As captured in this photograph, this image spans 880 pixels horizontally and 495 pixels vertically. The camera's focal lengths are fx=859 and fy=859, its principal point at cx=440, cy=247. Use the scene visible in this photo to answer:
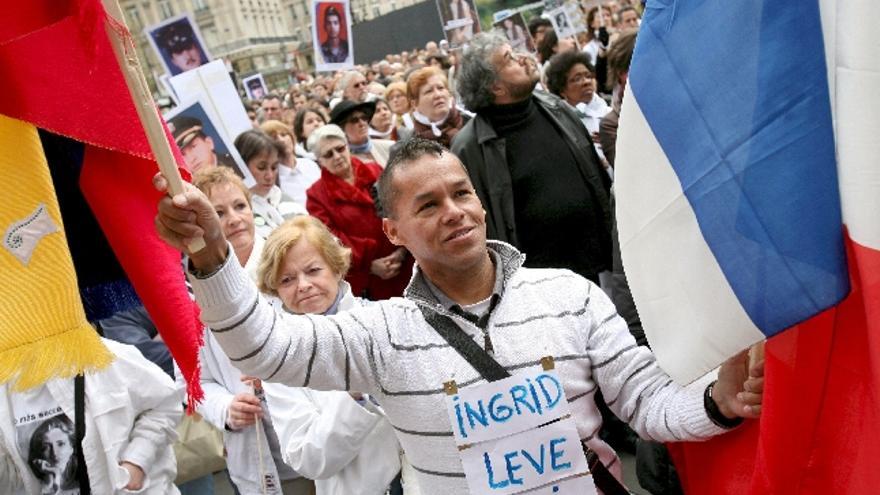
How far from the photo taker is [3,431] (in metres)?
2.94

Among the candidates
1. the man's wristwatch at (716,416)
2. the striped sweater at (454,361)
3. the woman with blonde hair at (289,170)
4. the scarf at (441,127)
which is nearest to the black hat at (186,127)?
the woman with blonde hair at (289,170)

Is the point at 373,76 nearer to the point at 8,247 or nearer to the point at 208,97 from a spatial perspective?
the point at 208,97

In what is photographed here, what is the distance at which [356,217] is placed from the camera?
488 centimetres

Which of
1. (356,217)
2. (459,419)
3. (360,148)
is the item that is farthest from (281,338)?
(360,148)

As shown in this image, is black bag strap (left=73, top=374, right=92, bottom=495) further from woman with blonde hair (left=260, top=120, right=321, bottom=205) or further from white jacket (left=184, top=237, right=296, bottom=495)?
woman with blonde hair (left=260, top=120, right=321, bottom=205)

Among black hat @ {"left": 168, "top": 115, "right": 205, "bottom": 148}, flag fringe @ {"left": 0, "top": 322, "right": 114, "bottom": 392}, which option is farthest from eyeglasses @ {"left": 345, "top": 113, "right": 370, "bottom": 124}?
flag fringe @ {"left": 0, "top": 322, "right": 114, "bottom": 392}

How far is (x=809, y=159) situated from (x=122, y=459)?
8.63 feet

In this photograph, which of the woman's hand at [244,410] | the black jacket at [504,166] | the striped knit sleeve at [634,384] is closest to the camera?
the striped knit sleeve at [634,384]

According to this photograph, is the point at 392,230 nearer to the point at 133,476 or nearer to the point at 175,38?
the point at 133,476

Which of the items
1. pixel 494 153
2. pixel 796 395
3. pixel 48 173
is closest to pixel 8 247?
pixel 48 173

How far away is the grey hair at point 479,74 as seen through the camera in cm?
408

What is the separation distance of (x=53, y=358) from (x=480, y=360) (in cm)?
96

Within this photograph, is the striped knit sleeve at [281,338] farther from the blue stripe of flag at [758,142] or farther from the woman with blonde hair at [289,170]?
the woman with blonde hair at [289,170]

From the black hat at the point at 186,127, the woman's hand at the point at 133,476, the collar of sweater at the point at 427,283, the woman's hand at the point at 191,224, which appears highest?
the woman's hand at the point at 191,224
